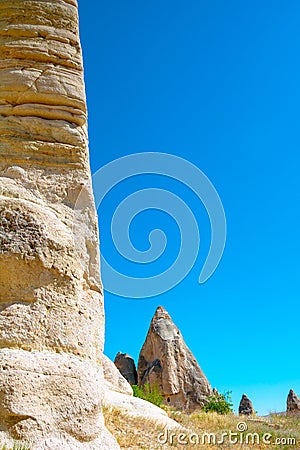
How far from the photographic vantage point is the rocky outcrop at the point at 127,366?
83.2ft

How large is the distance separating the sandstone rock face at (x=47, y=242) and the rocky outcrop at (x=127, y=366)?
19.0 metres

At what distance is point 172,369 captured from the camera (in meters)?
23.8

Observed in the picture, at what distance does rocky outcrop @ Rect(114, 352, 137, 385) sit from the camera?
25.4m

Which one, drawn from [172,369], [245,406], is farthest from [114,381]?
[245,406]

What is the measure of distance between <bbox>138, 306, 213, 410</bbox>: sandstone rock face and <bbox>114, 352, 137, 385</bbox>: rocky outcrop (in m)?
0.66

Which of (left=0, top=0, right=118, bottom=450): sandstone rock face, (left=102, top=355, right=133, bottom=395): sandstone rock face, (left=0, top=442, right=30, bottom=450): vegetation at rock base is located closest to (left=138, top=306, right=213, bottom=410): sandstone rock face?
(left=102, top=355, right=133, bottom=395): sandstone rock face

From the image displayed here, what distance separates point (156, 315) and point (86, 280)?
758 inches

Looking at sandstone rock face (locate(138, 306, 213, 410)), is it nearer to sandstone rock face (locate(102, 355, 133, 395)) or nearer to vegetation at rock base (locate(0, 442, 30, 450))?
sandstone rock face (locate(102, 355, 133, 395))

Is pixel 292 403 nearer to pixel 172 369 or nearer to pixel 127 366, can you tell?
pixel 172 369

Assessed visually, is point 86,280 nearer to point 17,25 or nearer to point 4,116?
point 4,116

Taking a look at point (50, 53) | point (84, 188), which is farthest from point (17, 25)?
point (84, 188)

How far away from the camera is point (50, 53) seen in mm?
7527

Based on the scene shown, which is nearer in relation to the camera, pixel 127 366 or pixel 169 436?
pixel 169 436

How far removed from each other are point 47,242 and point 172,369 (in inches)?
739
